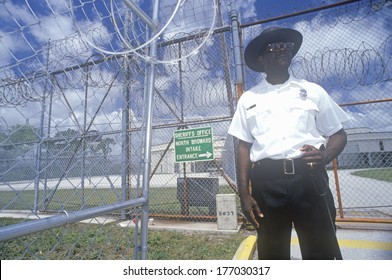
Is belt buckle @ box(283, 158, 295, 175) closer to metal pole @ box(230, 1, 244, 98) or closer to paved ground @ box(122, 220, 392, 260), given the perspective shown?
paved ground @ box(122, 220, 392, 260)

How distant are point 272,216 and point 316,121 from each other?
2.83 ft

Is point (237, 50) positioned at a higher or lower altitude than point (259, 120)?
higher

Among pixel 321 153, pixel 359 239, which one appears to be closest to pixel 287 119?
pixel 321 153

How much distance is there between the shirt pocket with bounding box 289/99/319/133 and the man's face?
1.17ft

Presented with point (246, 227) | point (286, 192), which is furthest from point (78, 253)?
point (286, 192)

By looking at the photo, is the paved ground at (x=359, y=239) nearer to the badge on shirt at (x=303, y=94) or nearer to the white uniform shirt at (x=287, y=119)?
the white uniform shirt at (x=287, y=119)

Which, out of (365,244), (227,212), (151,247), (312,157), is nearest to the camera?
(312,157)

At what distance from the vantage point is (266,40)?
6.89 feet

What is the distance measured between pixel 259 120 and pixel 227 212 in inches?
110

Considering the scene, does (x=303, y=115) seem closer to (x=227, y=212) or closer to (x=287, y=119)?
(x=287, y=119)

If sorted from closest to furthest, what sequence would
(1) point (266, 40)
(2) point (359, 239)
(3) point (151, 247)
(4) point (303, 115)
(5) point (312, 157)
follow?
1. (5) point (312, 157)
2. (4) point (303, 115)
3. (1) point (266, 40)
4. (2) point (359, 239)
5. (3) point (151, 247)

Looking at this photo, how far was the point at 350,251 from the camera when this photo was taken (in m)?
3.14

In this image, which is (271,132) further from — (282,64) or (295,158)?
(282,64)
